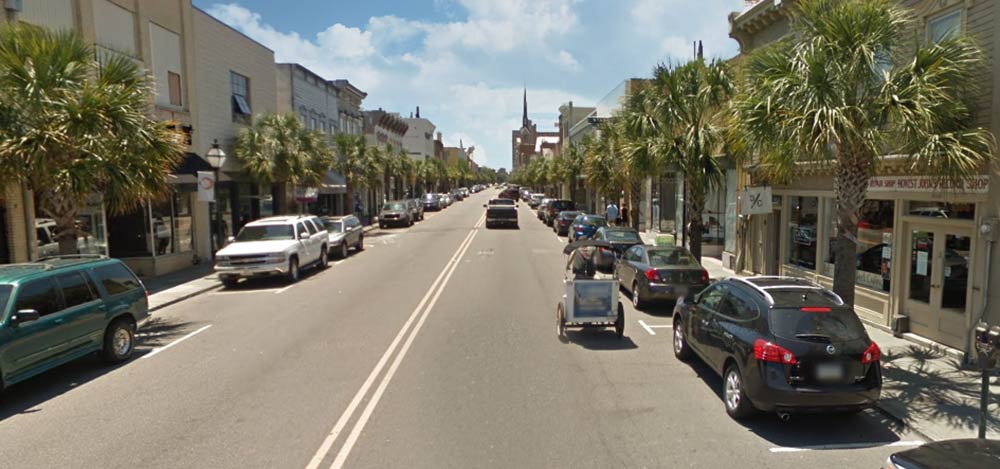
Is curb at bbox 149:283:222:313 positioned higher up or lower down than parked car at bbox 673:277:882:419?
Answer: lower down

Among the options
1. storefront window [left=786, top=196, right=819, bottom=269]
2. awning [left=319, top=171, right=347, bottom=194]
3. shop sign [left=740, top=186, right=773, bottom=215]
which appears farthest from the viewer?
awning [left=319, top=171, right=347, bottom=194]

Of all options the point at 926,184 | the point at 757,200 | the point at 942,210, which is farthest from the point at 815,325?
the point at 757,200

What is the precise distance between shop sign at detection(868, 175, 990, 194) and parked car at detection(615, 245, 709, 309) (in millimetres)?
3769

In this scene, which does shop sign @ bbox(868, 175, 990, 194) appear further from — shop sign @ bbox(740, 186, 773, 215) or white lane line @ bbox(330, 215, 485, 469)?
white lane line @ bbox(330, 215, 485, 469)

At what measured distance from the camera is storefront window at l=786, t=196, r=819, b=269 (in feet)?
46.6

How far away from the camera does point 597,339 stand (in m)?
10.4

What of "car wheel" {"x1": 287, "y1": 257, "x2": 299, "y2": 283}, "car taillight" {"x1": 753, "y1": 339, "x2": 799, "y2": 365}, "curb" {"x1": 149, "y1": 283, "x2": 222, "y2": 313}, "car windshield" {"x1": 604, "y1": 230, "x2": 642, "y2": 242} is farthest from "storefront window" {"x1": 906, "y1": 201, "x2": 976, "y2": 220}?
"curb" {"x1": 149, "y1": 283, "x2": 222, "y2": 313}

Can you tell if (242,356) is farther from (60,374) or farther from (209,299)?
(209,299)

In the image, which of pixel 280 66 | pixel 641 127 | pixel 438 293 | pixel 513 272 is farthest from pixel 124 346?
pixel 280 66

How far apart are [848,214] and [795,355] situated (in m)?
4.15

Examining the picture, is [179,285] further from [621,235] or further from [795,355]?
[795,355]

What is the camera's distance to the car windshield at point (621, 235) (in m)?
19.2

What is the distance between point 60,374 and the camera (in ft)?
28.6

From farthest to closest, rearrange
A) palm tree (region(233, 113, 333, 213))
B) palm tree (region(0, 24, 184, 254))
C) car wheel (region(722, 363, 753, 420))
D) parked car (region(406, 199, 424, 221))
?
parked car (region(406, 199, 424, 221)), palm tree (region(233, 113, 333, 213)), palm tree (region(0, 24, 184, 254)), car wheel (region(722, 363, 753, 420))
